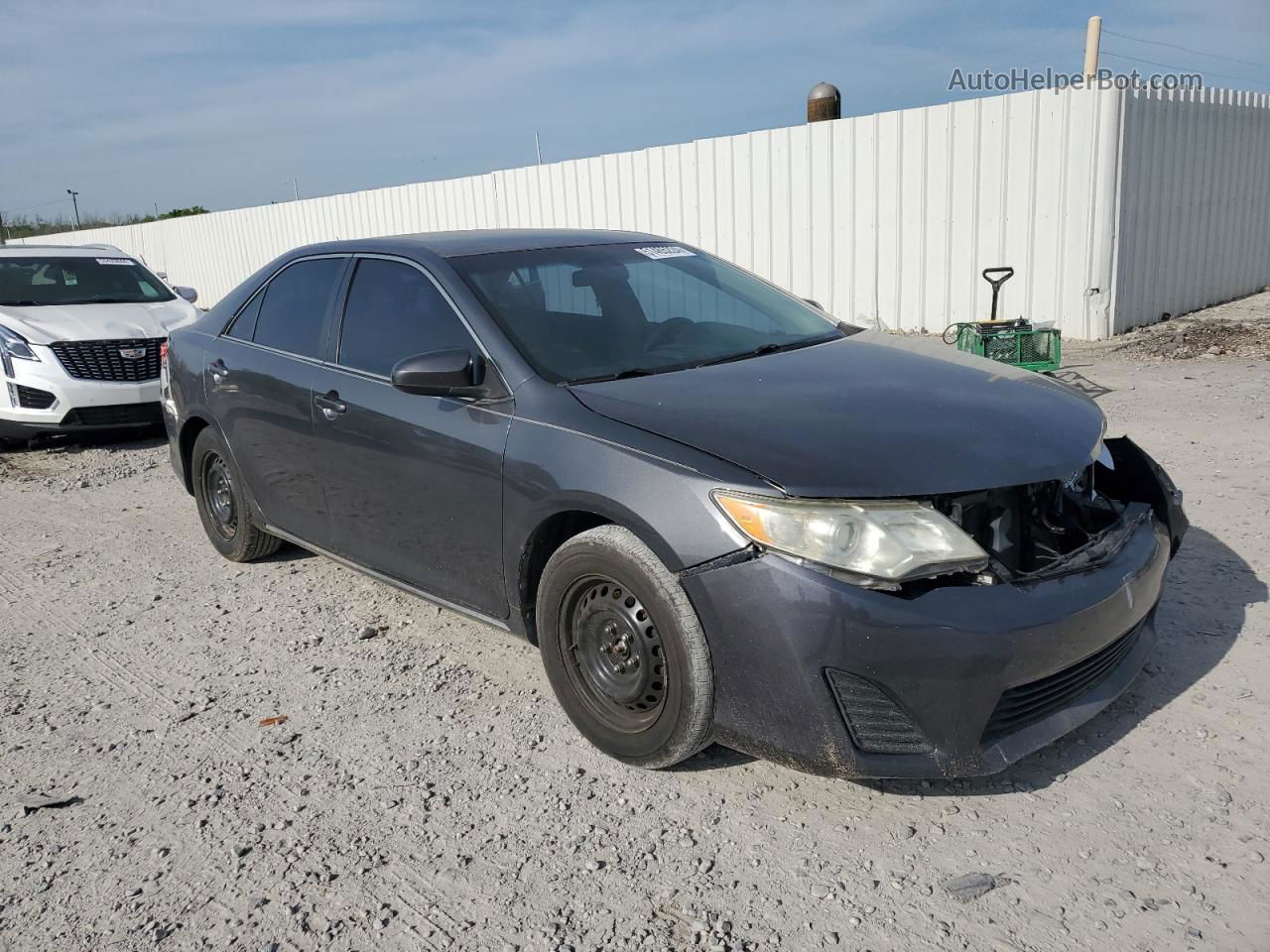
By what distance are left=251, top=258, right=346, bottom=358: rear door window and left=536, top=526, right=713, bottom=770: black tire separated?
6.04ft

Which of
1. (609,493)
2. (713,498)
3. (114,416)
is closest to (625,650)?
(609,493)

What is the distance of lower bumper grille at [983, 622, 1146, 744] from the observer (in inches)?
102

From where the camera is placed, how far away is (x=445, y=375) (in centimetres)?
330

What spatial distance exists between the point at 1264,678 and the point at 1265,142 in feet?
41.6

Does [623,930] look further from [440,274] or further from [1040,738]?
[440,274]

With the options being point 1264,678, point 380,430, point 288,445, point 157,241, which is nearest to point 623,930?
point 380,430

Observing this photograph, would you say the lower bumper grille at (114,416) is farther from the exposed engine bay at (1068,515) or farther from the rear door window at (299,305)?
the exposed engine bay at (1068,515)

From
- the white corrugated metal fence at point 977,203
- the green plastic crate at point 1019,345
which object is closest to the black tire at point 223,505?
the green plastic crate at point 1019,345

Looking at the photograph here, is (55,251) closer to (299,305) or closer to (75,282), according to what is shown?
(75,282)

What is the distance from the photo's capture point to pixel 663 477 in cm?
277

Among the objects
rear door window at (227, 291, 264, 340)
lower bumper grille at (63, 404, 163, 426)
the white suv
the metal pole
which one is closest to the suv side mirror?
rear door window at (227, 291, 264, 340)

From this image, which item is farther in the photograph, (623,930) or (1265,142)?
(1265,142)

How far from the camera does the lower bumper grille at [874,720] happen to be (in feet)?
8.32

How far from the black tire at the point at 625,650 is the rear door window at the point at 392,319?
97 centimetres
